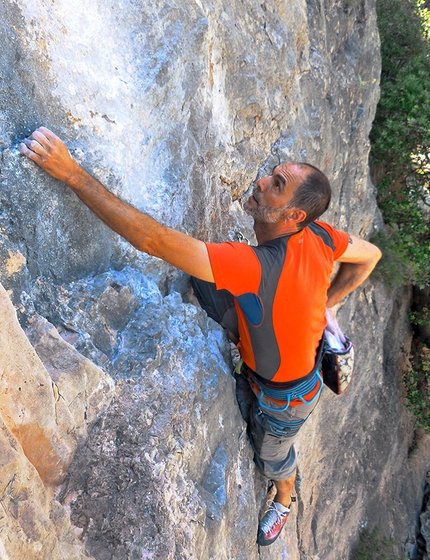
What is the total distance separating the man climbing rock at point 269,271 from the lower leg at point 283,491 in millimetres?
239

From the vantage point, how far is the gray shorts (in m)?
2.97

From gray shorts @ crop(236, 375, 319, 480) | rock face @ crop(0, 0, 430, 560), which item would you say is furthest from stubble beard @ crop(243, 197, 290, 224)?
gray shorts @ crop(236, 375, 319, 480)

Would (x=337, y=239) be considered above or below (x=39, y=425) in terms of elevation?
above

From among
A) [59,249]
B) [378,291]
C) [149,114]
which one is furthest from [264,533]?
[378,291]

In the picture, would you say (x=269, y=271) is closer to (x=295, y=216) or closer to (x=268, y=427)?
(x=295, y=216)

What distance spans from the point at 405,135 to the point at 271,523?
547 cm

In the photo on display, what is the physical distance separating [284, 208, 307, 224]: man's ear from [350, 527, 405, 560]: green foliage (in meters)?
6.01

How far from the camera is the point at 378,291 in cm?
650

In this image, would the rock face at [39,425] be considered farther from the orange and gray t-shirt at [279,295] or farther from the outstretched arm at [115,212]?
the orange and gray t-shirt at [279,295]

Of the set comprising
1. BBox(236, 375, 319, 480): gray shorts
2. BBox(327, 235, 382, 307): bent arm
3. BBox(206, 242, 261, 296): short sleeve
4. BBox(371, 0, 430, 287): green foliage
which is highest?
BBox(371, 0, 430, 287): green foliage

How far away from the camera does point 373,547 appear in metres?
6.85

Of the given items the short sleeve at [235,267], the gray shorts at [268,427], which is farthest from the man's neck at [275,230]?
the gray shorts at [268,427]

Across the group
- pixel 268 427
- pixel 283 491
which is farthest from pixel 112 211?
pixel 283 491

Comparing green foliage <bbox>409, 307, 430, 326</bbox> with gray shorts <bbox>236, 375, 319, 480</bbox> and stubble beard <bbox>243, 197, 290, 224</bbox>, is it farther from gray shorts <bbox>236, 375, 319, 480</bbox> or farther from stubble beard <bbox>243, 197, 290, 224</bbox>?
stubble beard <bbox>243, 197, 290, 224</bbox>
